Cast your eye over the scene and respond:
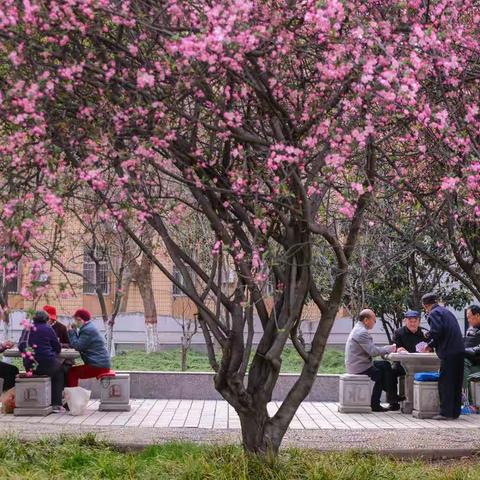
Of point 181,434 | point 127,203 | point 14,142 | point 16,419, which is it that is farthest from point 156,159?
point 16,419

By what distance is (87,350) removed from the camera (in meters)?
13.9

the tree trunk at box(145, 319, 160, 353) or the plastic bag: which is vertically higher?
the tree trunk at box(145, 319, 160, 353)

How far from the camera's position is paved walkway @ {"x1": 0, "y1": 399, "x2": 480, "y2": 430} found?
40.7ft

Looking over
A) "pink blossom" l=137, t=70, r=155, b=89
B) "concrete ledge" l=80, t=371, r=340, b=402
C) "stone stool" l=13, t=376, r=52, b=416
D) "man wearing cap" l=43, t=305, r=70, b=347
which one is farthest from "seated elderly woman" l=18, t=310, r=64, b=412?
"pink blossom" l=137, t=70, r=155, b=89

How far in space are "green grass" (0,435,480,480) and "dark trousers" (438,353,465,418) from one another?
339cm

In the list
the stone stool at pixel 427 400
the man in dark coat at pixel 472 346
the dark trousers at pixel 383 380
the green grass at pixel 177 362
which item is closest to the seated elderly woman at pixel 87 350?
the dark trousers at pixel 383 380

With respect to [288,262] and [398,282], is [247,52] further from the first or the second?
[398,282]

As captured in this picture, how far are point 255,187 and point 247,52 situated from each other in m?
1.07

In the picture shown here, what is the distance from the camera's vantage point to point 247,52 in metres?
6.69

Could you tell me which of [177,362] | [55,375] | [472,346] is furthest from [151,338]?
[472,346]

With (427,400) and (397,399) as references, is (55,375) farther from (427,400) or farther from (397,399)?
(427,400)

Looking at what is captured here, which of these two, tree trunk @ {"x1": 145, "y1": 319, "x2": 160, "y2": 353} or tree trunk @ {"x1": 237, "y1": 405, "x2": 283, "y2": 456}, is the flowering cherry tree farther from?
tree trunk @ {"x1": 145, "y1": 319, "x2": 160, "y2": 353}

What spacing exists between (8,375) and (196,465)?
7.02 m

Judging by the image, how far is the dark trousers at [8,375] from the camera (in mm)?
14367
